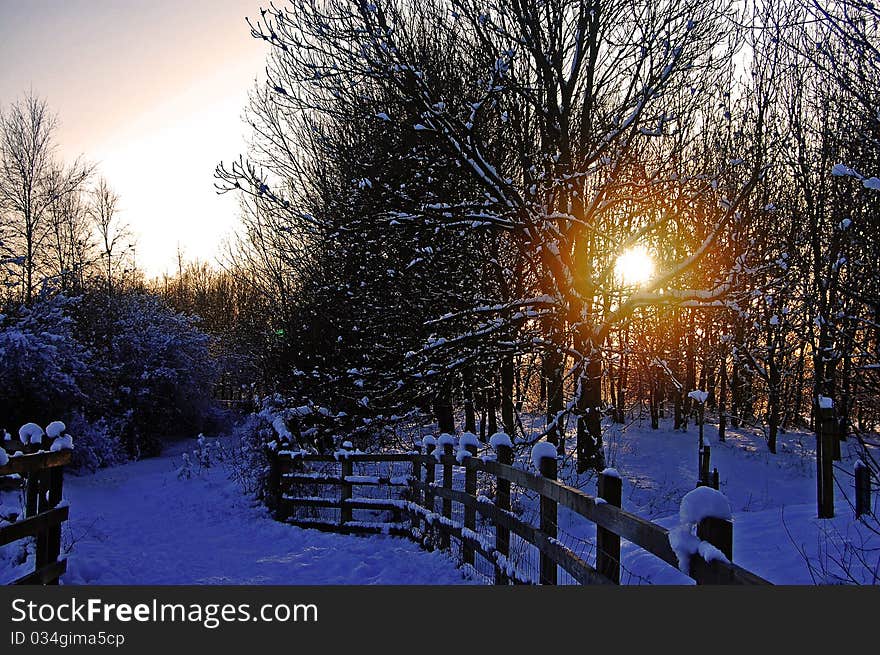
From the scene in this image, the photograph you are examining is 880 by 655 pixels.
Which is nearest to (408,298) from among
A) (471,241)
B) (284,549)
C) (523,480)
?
(471,241)

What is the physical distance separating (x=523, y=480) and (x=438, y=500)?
4.55 m

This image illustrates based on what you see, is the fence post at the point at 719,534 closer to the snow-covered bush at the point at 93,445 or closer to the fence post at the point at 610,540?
the fence post at the point at 610,540

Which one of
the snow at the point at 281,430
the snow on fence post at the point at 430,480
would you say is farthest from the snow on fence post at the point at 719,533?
the snow at the point at 281,430

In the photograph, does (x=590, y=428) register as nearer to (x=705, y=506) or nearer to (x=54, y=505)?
(x=54, y=505)

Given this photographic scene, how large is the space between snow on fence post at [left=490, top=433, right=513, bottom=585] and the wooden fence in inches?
157

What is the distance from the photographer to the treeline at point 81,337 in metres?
19.6

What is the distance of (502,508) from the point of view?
6309mm

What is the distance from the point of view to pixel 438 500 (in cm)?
973

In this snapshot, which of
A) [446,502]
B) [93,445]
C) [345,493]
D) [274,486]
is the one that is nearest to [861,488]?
[446,502]

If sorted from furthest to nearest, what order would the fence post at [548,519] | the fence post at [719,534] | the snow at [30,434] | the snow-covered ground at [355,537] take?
the snow at [30,434] < the snow-covered ground at [355,537] < the fence post at [548,519] < the fence post at [719,534]

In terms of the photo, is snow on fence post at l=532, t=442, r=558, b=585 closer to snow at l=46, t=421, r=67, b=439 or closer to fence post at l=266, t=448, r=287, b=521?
snow at l=46, t=421, r=67, b=439

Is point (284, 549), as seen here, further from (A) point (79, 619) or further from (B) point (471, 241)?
(B) point (471, 241)

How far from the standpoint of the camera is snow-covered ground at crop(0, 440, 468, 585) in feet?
24.0

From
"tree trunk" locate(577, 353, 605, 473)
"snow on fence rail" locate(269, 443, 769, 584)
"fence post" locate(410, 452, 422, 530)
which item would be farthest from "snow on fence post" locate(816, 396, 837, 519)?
"fence post" locate(410, 452, 422, 530)
